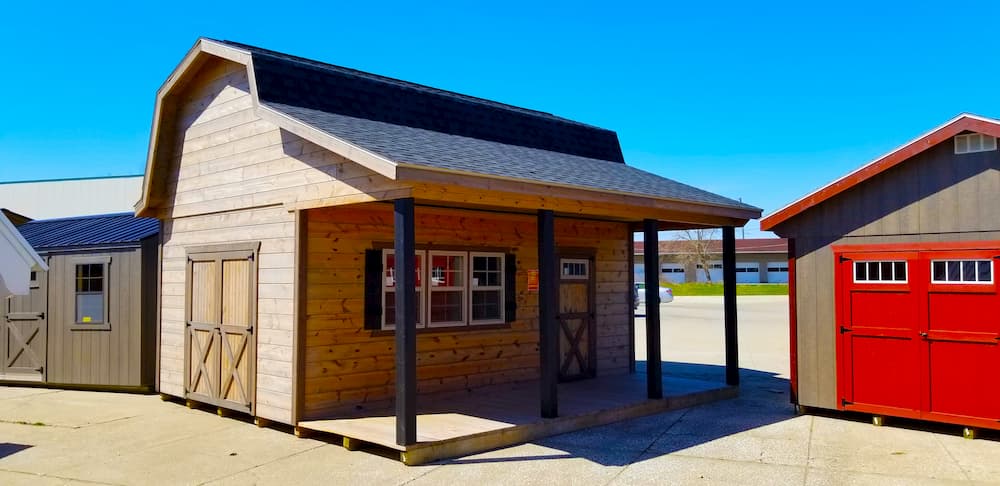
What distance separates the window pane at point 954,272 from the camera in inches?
311

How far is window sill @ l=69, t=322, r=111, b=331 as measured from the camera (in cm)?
1147

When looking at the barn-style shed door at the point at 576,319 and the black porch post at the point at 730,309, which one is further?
the barn-style shed door at the point at 576,319

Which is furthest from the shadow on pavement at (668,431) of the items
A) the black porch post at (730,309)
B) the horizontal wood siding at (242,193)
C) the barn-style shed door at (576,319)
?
the horizontal wood siding at (242,193)

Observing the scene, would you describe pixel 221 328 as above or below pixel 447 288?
below

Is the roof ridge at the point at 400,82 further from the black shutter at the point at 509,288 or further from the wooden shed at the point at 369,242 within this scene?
the black shutter at the point at 509,288

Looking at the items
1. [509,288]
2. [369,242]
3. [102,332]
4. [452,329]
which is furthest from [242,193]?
[102,332]

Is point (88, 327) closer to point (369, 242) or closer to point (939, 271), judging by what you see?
point (369, 242)

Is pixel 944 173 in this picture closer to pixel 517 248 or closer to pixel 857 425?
pixel 857 425

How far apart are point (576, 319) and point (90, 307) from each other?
7.59 m

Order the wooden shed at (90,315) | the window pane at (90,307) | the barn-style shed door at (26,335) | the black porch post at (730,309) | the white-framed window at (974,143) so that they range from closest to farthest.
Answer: the white-framed window at (974,143) < the black porch post at (730,309) < the wooden shed at (90,315) < the window pane at (90,307) < the barn-style shed door at (26,335)

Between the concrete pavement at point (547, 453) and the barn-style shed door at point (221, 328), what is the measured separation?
0.35 meters

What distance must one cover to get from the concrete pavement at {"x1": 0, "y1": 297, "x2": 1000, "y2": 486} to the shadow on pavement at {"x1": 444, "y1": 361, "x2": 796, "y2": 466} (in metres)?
0.02

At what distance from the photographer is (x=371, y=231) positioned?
8945 millimetres

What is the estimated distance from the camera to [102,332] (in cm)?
1152
